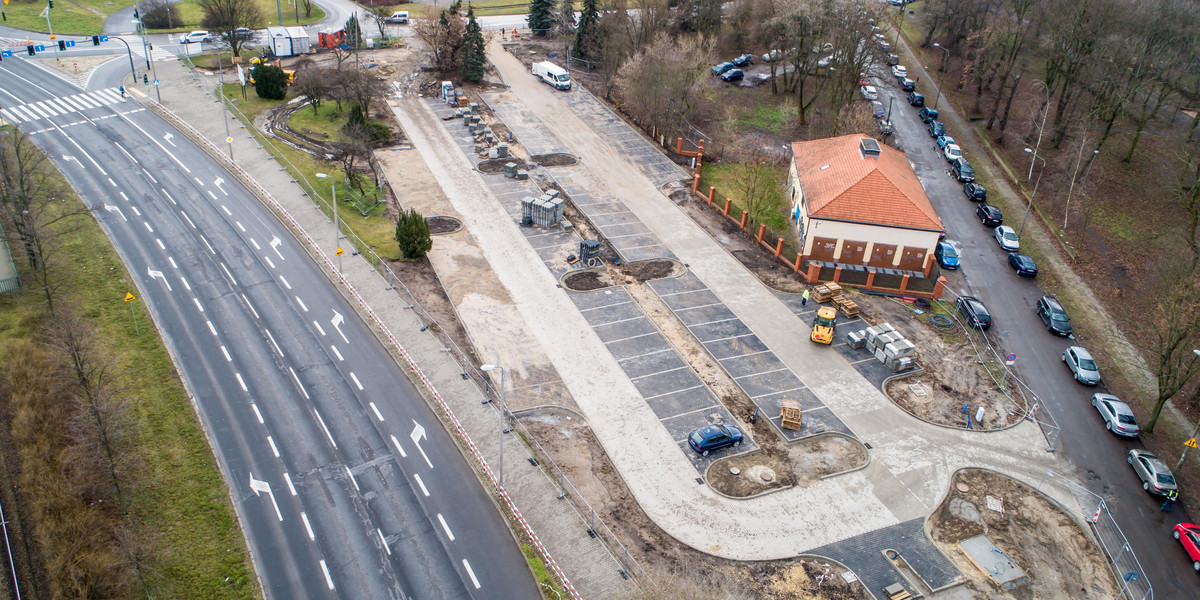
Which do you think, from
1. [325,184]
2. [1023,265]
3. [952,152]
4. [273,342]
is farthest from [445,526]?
[952,152]

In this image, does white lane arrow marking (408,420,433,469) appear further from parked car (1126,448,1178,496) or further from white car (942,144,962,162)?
white car (942,144,962,162)

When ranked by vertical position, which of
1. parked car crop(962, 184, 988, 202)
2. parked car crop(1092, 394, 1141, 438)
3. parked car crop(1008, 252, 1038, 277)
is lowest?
parked car crop(1092, 394, 1141, 438)

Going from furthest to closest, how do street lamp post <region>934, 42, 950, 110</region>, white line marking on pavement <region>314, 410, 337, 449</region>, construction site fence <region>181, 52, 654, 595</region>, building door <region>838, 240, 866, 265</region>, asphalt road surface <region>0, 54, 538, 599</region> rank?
street lamp post <region>934, 42, 950, 110</region> → building door <region>838, 240, 866, 265</region> → white line marking on pavement <region>314, 410, 337, 449</region> → construction site fence <region>181, 52, 654, 595</region> → asphalt road surface <region>0, 54, 538, 599</region>

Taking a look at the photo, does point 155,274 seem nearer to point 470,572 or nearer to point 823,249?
point 470,572

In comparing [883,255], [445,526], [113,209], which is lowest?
[445,526]

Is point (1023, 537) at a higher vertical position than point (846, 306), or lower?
lower

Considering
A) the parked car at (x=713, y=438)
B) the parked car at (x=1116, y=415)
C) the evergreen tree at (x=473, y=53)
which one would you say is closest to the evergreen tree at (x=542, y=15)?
the evergreen tree at (x=473, y=53)

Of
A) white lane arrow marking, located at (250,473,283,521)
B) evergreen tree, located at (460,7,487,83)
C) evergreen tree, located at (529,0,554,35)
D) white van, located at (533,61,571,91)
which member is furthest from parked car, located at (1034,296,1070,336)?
evergreen tree, located at (529,0,554,35)
